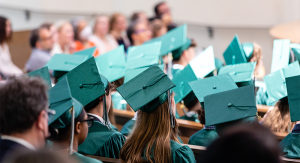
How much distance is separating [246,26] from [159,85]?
22.9 ft

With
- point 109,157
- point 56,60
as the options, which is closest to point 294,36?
point 56,60

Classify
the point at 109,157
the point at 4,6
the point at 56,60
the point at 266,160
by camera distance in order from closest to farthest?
1. the point at 266,160
2. the point at 109,157
3. the point at 56,60
4. the point at 4,6

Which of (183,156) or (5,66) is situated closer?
(183,156)

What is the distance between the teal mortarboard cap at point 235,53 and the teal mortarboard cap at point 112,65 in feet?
4.07

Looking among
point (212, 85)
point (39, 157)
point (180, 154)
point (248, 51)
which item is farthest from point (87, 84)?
point (248, 51)

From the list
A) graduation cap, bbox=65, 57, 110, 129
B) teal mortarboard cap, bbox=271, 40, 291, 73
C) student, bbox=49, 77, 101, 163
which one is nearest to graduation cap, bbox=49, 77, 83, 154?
student, bbox=49, 77, 101, 163

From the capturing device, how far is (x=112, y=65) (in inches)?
138

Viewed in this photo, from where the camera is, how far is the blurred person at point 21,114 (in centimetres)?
136

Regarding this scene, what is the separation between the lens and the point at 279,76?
301 centimetres

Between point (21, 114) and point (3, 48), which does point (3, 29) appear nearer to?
point (3, 48)

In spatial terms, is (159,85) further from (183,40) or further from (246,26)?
(246,26)

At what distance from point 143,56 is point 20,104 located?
7.94 feet

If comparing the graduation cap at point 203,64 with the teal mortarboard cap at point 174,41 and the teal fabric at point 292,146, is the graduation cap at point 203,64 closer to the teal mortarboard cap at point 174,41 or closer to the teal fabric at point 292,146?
the teal mortarboard cap at point 174,41

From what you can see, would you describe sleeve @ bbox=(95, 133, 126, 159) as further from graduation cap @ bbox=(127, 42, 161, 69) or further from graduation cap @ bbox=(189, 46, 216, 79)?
graduation cap @ bbox=(189, 46, 216, 79)
